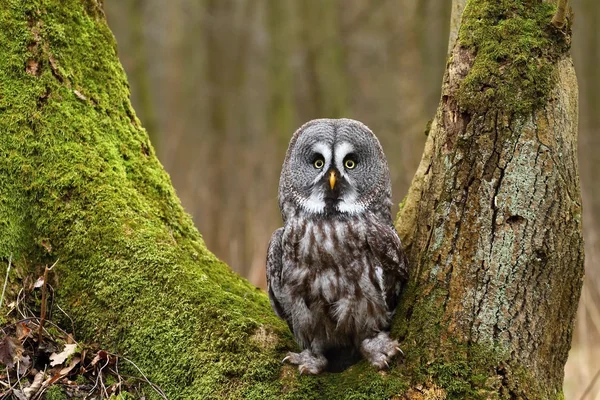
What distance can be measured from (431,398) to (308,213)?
127 cm

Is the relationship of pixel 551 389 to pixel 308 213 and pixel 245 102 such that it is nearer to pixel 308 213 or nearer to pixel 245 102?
pixel 308 213

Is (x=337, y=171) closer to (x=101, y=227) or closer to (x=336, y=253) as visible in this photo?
(x=336, y=253)

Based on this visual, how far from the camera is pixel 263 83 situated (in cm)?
1467

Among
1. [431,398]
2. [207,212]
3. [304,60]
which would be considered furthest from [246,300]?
[304,60]

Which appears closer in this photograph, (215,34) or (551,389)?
(551,389)

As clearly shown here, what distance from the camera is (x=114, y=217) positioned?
385 cm

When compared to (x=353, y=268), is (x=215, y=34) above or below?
above

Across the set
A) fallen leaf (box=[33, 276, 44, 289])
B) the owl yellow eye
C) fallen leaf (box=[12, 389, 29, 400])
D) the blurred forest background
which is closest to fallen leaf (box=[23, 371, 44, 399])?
fallen leaf (box=[12, 389, 29, 400])

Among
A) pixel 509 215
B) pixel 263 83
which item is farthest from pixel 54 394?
pixel 263 83

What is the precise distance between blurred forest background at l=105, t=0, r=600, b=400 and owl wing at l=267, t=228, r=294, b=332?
5.49 meters

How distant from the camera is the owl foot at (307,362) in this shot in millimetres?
3490

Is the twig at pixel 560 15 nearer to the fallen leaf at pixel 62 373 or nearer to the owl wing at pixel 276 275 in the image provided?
the owl wing at pixel 276 275

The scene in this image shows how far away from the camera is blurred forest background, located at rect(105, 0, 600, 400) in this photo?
1049cm

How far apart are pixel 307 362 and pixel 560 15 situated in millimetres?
2086
